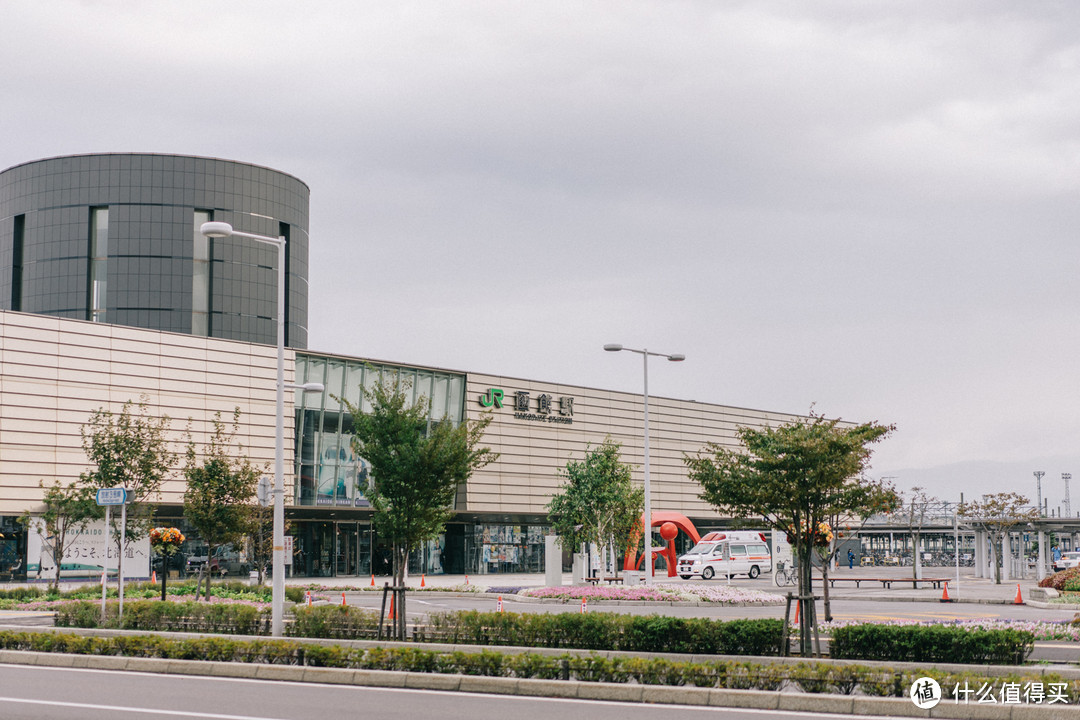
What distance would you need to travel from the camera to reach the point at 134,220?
80312mm

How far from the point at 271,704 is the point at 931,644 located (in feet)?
30.5

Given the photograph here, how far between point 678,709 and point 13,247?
79.8m

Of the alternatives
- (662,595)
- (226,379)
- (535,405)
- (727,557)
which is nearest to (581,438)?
(535,405)

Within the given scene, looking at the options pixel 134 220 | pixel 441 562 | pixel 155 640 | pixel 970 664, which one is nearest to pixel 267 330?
pixel 134 220

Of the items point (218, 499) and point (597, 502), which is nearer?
point (218, 499)

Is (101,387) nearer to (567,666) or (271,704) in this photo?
(271,704)

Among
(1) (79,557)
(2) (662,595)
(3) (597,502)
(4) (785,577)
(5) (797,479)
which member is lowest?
(4) (785,577)

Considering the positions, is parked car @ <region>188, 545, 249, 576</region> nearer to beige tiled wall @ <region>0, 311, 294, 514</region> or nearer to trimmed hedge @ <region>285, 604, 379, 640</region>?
beige tiled wall @ <region>0, 311, 294, 514</region>

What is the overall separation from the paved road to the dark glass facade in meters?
68.6

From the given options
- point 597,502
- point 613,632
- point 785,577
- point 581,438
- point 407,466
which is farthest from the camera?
point 581,438

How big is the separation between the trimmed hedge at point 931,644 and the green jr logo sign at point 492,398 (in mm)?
47640

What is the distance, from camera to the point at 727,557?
53.1m

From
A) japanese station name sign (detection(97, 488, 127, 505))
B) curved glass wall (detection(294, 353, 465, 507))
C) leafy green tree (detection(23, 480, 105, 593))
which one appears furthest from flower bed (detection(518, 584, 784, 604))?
curved glass wall (detection(294, 353, 465, 507))

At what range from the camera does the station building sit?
47406mm
